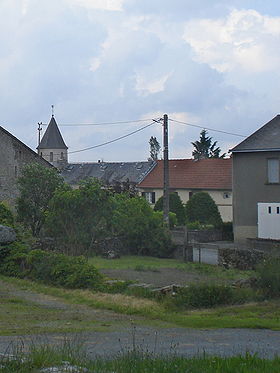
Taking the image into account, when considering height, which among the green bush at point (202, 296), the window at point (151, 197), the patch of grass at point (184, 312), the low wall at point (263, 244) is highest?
the window at point (151, 197)

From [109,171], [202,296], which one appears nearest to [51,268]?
[202,296]

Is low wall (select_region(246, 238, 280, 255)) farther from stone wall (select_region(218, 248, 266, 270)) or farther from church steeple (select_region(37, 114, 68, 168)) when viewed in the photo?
church steeple (select_region(37, 114, 68, 168))

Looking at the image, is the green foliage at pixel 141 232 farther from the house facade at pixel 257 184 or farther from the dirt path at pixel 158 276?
the dirt path at pixel 158 276

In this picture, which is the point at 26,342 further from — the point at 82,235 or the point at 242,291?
the point at 82,235

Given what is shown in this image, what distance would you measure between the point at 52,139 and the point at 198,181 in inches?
1449

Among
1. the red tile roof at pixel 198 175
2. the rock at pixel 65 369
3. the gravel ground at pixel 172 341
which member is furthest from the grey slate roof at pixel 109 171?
the rock at pixel 65 369

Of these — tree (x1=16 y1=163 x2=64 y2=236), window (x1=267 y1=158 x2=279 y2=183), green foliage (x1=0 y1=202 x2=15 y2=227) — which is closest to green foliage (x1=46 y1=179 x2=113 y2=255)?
green foliage (x1=0 y1=202 x2=15 y2=227)

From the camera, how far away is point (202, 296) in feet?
59.7

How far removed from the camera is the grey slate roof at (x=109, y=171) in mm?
71625

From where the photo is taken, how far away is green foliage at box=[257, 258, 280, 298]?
1897 centimetres

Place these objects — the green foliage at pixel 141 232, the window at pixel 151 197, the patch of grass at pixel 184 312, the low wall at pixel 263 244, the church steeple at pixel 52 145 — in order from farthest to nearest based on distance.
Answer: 1. the church steeple at pixel 52 145
2. the window at pixel 151 197
3. the green foliage at pixel 141 232
4. the low wall at pixel 263 244
5. the patch of grass at pixel 184 312

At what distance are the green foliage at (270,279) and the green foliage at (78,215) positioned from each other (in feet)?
35.1

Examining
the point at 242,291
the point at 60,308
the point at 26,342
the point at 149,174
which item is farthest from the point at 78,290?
the point at 149,174

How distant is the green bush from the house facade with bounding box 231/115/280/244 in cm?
1933
